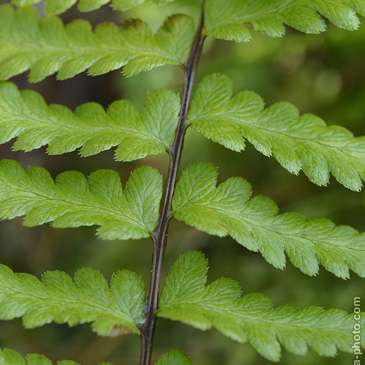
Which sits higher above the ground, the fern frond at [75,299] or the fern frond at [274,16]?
the fern frond at [274,16]

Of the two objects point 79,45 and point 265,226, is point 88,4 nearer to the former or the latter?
point 79,45

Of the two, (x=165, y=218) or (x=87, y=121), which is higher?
(x=87, y=121)

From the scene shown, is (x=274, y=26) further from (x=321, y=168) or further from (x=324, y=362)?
(x=324, y=362)

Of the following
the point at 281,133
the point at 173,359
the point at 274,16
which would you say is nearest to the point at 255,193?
the point at 281,133

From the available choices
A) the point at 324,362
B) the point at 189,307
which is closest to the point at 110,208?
the point at 189,307

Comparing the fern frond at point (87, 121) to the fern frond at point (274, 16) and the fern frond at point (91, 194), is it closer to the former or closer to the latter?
the fern frond at point (91, 194)

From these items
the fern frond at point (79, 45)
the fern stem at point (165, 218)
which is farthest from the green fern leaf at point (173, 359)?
the fern frond at point (79, 45)
